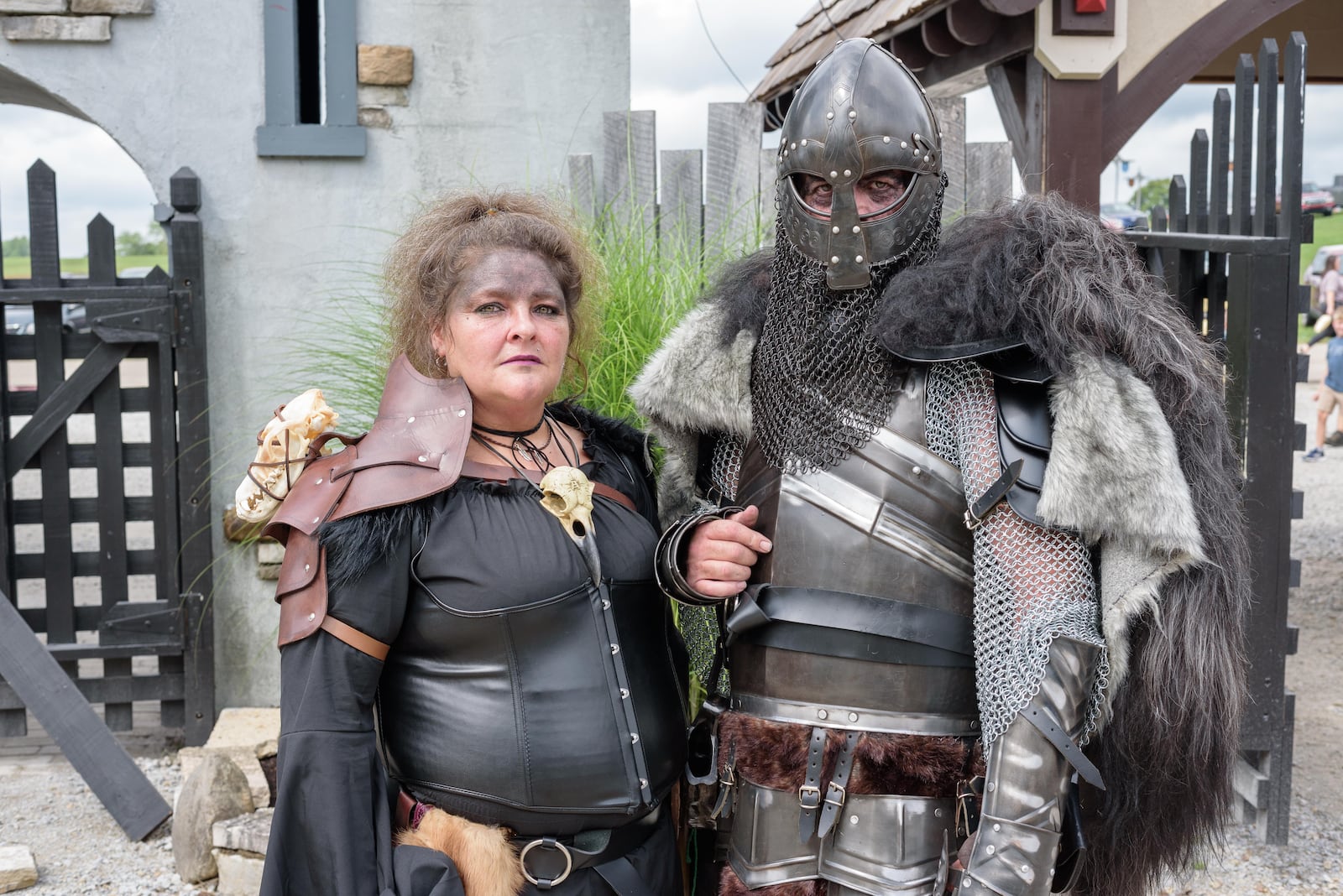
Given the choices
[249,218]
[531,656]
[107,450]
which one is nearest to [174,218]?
[249,218]

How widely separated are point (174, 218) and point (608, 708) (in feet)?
10.5

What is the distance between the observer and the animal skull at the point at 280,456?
195 centimetres

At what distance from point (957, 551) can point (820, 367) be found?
1.24 ft

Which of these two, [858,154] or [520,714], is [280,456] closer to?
[520,714]

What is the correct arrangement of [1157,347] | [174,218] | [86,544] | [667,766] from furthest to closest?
1. [86,544]
2. [174,218]
3. [667,766]
4. [1157,347]

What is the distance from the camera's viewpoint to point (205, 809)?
349 cm

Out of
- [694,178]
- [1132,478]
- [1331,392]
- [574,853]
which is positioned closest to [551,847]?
[574,853]

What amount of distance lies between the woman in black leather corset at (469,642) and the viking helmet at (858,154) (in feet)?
1.44

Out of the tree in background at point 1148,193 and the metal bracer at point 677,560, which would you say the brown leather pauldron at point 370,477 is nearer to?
the metal bracer at point 677,560

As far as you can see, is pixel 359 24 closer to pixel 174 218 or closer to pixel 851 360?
pixel 174 218

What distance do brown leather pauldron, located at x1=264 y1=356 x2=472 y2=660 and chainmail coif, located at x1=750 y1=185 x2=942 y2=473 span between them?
1.74 ft

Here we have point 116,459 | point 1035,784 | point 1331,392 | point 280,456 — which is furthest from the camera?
point 1331,392

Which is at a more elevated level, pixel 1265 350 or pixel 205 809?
pixel 1265 350

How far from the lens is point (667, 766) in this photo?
199cm
